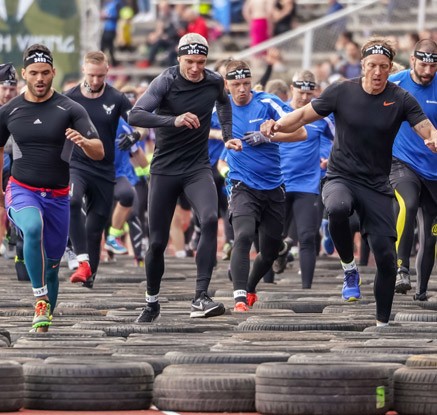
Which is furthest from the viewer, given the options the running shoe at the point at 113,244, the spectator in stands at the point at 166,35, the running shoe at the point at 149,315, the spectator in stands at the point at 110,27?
the spectator in stands at the point at 110,27

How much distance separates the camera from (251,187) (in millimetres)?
14672

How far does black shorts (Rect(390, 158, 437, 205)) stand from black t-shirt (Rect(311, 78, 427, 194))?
7.43 feet

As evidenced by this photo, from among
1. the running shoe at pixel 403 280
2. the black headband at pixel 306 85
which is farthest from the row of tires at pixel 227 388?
the black headband at pixel 306 85

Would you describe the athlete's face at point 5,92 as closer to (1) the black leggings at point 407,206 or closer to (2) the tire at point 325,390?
(1) the black leggings at point 407,206

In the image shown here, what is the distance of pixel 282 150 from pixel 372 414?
8.81 metres

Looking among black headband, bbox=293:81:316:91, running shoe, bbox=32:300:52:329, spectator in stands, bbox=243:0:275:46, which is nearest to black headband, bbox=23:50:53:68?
running shoe, bbox=32:300:52:329

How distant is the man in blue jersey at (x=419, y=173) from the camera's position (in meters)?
14.5

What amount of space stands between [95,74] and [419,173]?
3.75m

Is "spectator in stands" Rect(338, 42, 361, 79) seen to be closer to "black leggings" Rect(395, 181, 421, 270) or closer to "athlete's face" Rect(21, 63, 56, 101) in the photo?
Answer: "black leggings" Rect(395, 181, 421, 270)

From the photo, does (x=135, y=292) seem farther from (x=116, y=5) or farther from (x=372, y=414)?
(x=116, y=5)

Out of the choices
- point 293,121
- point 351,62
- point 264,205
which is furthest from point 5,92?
point 351,62

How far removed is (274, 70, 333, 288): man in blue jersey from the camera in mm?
16422

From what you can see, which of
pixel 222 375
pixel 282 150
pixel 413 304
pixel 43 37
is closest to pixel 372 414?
pixel 222 375

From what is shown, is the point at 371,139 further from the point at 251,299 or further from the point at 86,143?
the point at 251,299
